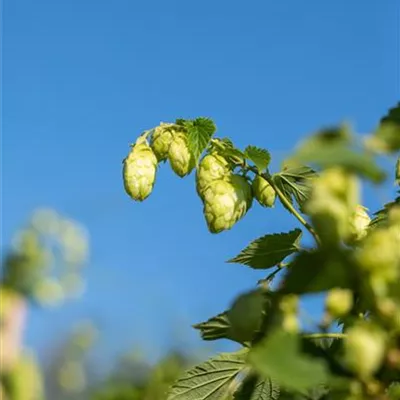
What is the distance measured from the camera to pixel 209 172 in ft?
3.86

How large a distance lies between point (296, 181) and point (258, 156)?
79 millimetres

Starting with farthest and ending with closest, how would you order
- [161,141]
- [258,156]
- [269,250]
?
1. [161,141]
2. [258,156]
3. [269,250]

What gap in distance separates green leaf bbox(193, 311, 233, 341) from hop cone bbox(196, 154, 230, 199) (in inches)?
11.6

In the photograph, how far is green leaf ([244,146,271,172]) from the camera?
119cm

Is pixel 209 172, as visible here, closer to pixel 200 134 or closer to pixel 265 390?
pixel 200 134

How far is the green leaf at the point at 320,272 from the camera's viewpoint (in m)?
0.54

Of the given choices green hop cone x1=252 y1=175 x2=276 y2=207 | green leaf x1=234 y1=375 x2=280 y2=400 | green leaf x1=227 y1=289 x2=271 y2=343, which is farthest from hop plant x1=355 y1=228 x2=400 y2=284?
green hop cone x1=252 y1=175 x2=276 y2=207

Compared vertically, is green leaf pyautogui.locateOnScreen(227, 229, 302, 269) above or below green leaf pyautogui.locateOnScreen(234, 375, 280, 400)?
above

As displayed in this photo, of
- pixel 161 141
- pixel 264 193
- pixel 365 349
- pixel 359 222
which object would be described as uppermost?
pixel 161 141

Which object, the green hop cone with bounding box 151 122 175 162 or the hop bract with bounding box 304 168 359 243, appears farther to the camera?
the green hop cone with bounding box 151 122 175 162

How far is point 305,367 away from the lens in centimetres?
56

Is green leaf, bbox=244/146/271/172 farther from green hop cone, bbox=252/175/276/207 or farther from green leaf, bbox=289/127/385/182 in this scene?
green leaf, bbox=289/127/385/182

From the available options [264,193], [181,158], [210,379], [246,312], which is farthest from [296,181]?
[246,312]

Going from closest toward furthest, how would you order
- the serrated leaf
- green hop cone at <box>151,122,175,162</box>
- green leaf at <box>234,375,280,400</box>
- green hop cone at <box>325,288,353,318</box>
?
the serrated leaf
green hop cone at <box>325,288,353,318</box>
green leaf at <box>234,375,280,400</box>
green hop cone at <box>151,122,175,162</box>
